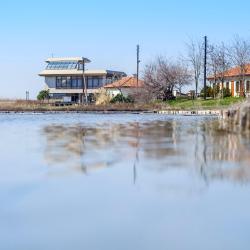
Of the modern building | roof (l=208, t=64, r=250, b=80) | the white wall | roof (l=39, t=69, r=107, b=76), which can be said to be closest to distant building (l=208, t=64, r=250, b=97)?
roof (l=208, t=64, r=250, b=80)

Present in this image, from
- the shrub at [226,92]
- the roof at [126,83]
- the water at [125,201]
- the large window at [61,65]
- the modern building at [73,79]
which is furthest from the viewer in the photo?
the large window at [61,65]

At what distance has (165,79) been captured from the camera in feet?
219

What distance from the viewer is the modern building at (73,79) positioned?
9044 centimetres

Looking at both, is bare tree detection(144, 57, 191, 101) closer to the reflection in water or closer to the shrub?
the shrub

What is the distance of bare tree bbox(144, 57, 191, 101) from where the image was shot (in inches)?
2623

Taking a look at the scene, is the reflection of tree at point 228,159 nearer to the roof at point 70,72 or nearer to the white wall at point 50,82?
the roof at point 70,72

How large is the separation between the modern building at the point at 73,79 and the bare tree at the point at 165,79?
70.4 feet

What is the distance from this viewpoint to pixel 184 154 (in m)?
11.5

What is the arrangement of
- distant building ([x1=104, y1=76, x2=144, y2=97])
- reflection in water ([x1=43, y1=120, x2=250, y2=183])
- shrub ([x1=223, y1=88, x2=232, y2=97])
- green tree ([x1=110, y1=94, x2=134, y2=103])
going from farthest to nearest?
distant building ([x1=104, y1=76, x2=144, y2=97])
green tree ([x1=110, y1=94, x2=134, y2=103])
shrub ([x1=223, y1=88, x2=232, y2=97])
reflection in water ([x1=43, y1=120, x2=250, y2=183])

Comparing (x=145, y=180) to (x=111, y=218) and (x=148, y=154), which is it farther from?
(x=148, y=154)

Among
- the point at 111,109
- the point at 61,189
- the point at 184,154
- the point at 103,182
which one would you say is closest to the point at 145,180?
the point at 103,182

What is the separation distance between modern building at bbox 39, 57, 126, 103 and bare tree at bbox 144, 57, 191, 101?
21454 millimetres

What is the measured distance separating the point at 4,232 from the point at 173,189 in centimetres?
263

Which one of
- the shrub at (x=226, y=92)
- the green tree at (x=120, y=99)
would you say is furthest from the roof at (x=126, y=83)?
the shrub at (x=226, y=92)
